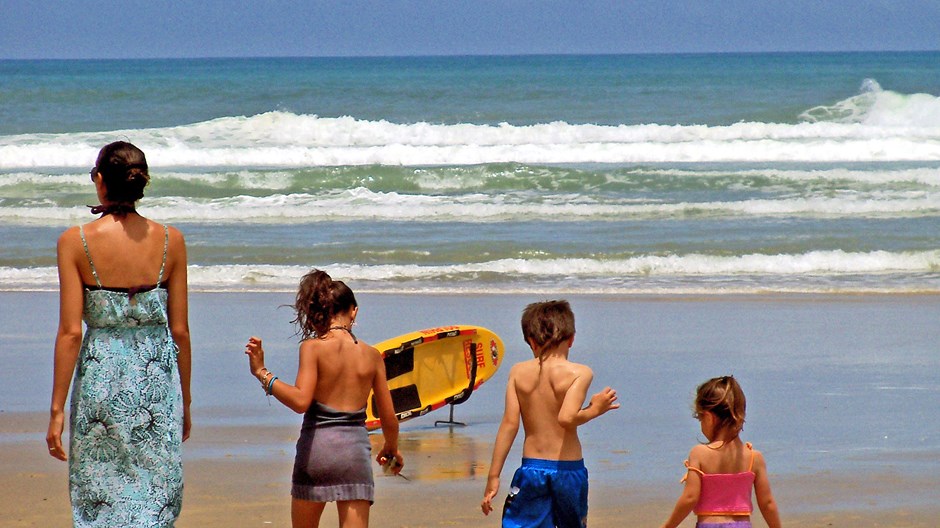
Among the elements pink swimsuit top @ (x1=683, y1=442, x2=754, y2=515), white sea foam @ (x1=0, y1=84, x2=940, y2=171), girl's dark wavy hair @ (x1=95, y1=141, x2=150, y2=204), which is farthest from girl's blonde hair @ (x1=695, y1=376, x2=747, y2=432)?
white sea foam @ (x1=0, y1=84, x2=940, y2=171)

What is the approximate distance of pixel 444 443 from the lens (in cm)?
612

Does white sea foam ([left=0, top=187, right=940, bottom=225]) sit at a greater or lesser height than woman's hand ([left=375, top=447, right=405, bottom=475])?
greater

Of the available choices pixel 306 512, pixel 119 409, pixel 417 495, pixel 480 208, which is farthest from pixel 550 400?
pixel 480 208

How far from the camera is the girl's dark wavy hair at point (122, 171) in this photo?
3367mm

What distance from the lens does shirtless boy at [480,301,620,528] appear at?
363 cm

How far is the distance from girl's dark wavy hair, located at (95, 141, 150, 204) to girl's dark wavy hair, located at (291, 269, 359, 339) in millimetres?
573

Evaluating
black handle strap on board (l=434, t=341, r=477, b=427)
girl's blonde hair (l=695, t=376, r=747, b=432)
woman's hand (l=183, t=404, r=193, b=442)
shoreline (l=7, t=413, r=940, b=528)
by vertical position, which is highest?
girl's blonde hair (l=695, t=376, r=747, b=432)

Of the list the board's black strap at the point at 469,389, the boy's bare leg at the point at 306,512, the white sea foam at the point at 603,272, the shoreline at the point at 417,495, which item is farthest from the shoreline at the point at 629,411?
the boy's bare leg at the point at 306,512

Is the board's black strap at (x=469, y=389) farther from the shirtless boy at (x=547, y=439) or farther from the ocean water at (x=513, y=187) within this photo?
the ocean water at (x=513, y=187)

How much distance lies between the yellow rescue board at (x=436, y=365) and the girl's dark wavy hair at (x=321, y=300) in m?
2.83

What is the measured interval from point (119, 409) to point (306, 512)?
666 millimetres

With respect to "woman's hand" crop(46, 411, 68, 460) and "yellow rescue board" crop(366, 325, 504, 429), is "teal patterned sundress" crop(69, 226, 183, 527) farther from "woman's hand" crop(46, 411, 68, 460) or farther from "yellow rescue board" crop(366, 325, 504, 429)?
"yellow rescue board" crop(366, 325, 504, 429)

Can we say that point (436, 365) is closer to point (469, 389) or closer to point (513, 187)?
point (469, 389)

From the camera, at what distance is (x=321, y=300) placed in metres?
3.65
